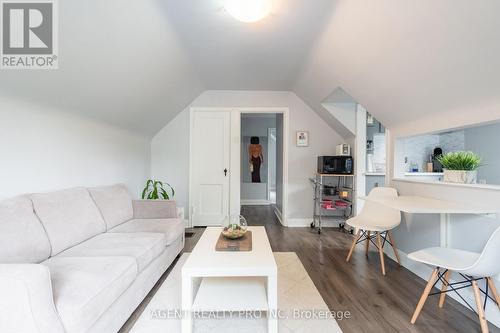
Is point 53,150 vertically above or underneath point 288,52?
underneath

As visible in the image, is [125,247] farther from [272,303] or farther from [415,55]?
[415,55]

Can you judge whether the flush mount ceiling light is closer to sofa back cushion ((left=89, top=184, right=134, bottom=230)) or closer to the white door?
sofa back cushion ((left=89, top=184, right=134, bottom=230))

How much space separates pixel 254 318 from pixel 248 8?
2319mm

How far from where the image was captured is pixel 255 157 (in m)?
6.37

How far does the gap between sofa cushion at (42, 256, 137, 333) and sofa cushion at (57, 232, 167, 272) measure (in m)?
0.10

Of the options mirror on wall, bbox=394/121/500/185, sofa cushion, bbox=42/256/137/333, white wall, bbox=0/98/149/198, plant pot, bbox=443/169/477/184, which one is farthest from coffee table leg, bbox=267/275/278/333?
mirror on wall, bbox=394/121/500/185

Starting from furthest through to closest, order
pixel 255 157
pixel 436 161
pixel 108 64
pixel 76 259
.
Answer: pixel 255 157 → pixel 436 161 → pixel 108 64 → pixel 76 259

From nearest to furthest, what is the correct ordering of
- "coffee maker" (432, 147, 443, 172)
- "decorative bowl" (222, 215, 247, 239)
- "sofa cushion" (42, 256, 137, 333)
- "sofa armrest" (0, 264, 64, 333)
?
1. "sofa armrest" (0, 264, 64, 333)
2. "sofa cushion" (42, 256, 137, 333)
3. "decorative bowl" (222, 215, 247, 239)
4. "coffee maker" (432, 147, 443, 172)

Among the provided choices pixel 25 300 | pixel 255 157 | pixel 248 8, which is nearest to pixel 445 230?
pixel 248 8

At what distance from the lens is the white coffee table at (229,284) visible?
1.37 m

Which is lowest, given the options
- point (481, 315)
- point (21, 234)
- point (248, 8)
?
point (481, 315)

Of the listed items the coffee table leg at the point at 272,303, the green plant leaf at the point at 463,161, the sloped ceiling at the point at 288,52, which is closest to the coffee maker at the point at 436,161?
the sloped ceiling at the point at 288,52

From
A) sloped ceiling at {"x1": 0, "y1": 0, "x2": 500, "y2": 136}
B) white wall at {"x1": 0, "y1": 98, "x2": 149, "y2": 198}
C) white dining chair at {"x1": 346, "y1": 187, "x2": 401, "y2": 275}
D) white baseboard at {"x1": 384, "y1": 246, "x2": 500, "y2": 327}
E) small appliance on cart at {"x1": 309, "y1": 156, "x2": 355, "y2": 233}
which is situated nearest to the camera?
sloped ceiling at {"x1": 0, "y1": 0, "x2": 500, "y2": 136}

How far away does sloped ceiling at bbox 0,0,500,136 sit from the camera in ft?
4.91
